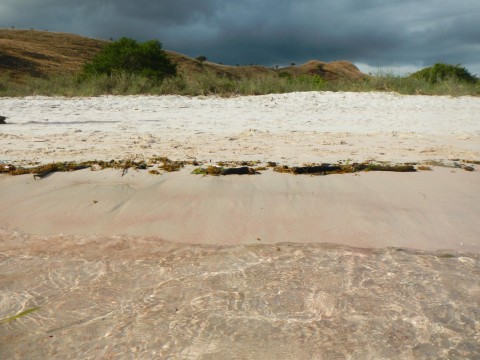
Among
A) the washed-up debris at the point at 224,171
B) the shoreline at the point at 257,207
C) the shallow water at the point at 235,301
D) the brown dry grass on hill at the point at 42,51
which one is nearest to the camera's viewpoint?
the shallow water at the point at 235,301

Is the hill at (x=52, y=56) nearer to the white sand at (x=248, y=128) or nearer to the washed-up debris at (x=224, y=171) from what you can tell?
the white sand at (x=248, y=128)

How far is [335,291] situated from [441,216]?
140cm

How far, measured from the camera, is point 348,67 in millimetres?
58094

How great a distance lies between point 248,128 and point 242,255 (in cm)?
467

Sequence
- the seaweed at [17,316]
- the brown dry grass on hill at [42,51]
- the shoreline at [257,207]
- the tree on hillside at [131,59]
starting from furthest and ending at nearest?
the brown dry grass on hill at [42,51] → the tree on hillside at [131,59] → the shoreline at [257,207] → the seaweed at [17,316]

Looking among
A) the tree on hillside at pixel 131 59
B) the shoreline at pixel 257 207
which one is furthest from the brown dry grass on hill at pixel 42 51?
the shoreline at pixel 257 207

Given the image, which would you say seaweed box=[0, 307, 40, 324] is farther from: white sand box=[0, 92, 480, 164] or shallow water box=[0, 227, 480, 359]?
white sand box=[0, 92, 480, 164]

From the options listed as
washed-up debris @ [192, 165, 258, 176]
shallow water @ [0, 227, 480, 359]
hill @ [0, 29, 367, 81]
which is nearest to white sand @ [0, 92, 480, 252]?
washed-up debris @ [192, 165, 258, 176]

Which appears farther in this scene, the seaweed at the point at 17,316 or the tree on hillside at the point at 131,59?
the tree on hillside at the point at 131,59

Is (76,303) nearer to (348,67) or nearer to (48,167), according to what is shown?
(48,167)

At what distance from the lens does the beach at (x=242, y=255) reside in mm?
1985

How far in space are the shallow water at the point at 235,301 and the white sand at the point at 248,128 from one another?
86.9 inches

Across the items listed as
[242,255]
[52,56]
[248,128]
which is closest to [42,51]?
[52,56]

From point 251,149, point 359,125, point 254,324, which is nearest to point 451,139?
point 359,125
